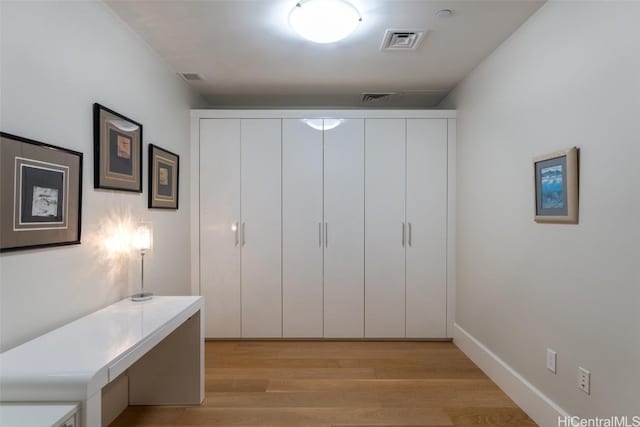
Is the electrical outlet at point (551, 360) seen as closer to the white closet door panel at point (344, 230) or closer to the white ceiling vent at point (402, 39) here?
the white closet door panel at point (344, 230)

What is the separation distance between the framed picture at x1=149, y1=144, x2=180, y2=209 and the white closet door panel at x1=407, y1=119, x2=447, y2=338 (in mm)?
2221

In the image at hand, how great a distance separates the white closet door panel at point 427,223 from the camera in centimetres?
347

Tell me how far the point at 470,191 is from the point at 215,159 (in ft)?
8.11

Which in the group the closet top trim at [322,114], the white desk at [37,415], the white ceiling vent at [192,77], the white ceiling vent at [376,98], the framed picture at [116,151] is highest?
the white ceiling vent at [376,98]

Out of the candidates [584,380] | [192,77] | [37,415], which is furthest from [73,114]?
[584,380]

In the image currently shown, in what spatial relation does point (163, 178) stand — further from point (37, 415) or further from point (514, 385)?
point (514, 385)

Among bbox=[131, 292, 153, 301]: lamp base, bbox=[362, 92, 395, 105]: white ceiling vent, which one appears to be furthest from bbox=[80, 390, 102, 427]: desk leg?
bbox=[362, 92, 395, 105]: white ceiling vent

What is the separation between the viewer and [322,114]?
3453 millimetres

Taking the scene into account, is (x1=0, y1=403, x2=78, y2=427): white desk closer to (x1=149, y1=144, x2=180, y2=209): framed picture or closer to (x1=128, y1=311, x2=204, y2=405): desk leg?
(x1=128, y1=311, x2=204, y2=405): desk leg

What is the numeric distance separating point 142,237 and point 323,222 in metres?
1.74

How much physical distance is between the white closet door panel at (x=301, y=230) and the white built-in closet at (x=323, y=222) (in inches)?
0.4

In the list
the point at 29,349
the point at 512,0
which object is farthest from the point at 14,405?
the point at 512,0

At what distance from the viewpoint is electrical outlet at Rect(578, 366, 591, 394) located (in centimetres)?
172

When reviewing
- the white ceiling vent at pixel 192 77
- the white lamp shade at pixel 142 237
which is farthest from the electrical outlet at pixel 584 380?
Answer: the white ceiling vent at pixel 192 77
